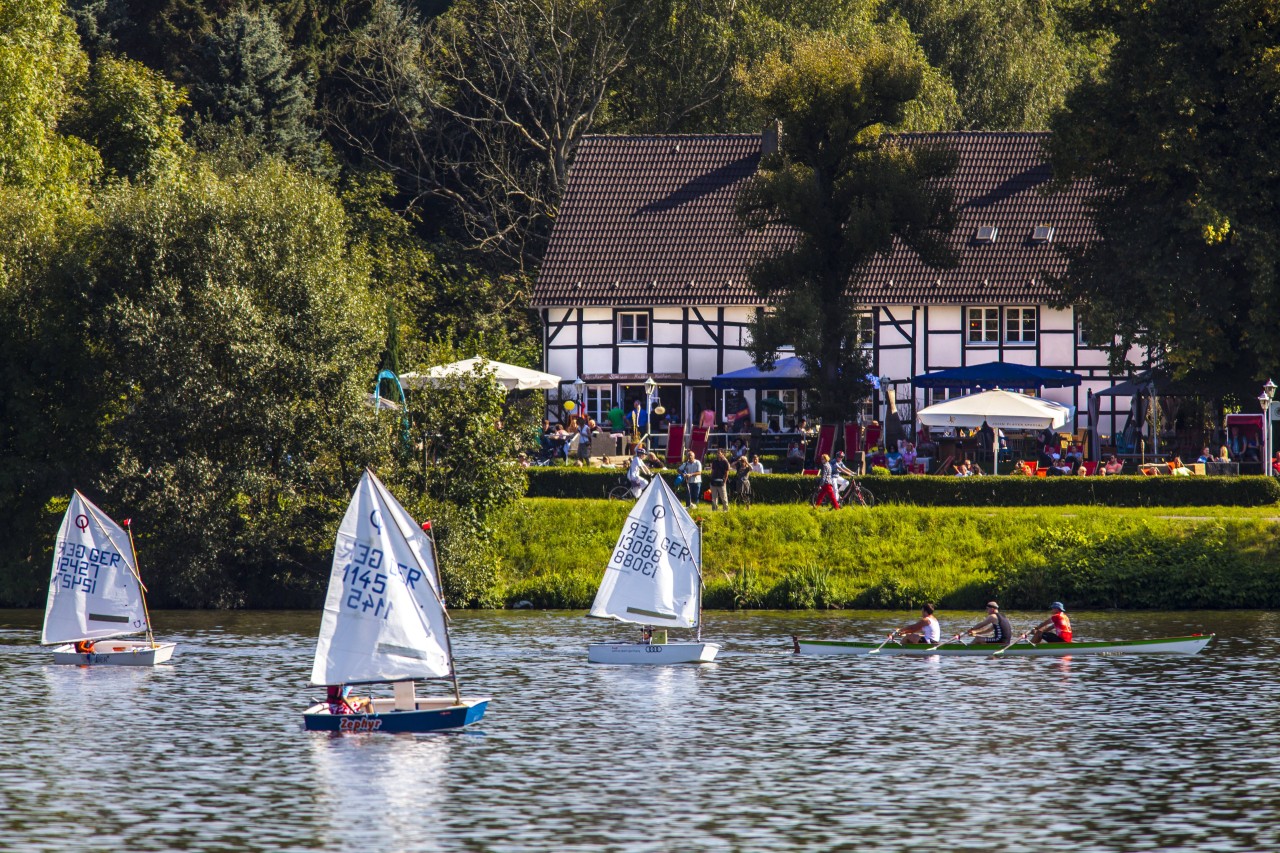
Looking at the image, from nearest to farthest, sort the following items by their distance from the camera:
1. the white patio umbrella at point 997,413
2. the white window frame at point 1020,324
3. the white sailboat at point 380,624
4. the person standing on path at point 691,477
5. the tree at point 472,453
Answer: the white sailboat at point 380,624 < the tree at point 472,453 < the person standing on path at point 691,477 < the white patio umbrella at point 997,413 < the white window frame at point 1020,324

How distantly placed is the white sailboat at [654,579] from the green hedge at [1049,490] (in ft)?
43.0

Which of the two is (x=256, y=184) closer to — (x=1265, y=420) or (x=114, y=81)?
(x=114, y=81)

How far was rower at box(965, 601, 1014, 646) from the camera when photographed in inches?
1484

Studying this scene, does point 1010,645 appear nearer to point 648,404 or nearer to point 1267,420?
point 1267,420

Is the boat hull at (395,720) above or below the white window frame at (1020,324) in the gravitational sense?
below

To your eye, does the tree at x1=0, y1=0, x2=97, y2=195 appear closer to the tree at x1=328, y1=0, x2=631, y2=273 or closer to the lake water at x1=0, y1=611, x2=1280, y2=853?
the lake water at x1=0, y1=611, x2=1280, y2=853

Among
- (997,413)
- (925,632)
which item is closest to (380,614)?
(925,632)

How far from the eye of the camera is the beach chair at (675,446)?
181ft

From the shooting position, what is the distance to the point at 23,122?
4881 cm

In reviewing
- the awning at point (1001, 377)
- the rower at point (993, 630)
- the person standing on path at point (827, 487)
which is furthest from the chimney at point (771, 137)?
the rower at point (993, 630)

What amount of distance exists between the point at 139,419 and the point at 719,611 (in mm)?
14250

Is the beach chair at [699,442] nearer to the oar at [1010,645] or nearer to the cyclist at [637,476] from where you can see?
the cyclist at [637,476]

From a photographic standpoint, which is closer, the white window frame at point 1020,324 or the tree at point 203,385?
the tree at point 203,385

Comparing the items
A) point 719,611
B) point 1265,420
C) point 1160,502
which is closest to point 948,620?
point 719,611
